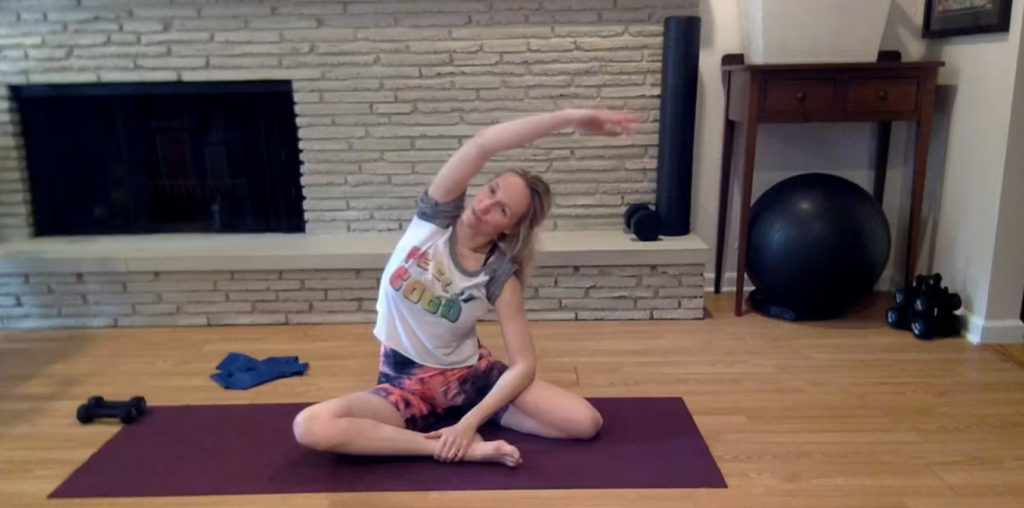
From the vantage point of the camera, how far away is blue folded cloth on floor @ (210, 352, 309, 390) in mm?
2436

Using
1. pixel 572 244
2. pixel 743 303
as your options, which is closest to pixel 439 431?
pixel 572 244

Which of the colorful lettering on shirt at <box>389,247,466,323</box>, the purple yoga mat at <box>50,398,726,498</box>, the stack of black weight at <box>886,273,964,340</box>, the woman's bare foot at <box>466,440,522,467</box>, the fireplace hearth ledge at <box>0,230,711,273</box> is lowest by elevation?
the purple yoga mat at <box>50,398,726,498</box>

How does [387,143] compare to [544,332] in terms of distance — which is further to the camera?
[387,143]

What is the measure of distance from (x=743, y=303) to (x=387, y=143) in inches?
60.4

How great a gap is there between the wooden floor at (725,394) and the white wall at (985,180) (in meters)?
0.22

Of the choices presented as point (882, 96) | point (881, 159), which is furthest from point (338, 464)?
point (881, 159)

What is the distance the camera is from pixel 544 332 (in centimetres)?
291

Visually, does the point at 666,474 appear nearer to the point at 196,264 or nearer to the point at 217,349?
the point at 217,349

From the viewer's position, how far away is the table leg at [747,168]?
279cm

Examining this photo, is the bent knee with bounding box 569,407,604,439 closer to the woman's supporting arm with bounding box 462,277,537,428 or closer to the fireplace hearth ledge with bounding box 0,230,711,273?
the woman's supporting arm with bounding box 462,277,537,428

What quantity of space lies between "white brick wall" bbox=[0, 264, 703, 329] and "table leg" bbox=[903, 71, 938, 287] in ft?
2.47

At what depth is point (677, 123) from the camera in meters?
3.07

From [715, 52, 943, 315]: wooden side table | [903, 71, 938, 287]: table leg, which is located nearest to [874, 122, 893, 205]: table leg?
[903, 71, 938, 287]: table leg

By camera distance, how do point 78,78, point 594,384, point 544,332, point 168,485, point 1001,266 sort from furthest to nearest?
point 78,78, point 544,332, point 1001,266, point 594,384, point 168,485
